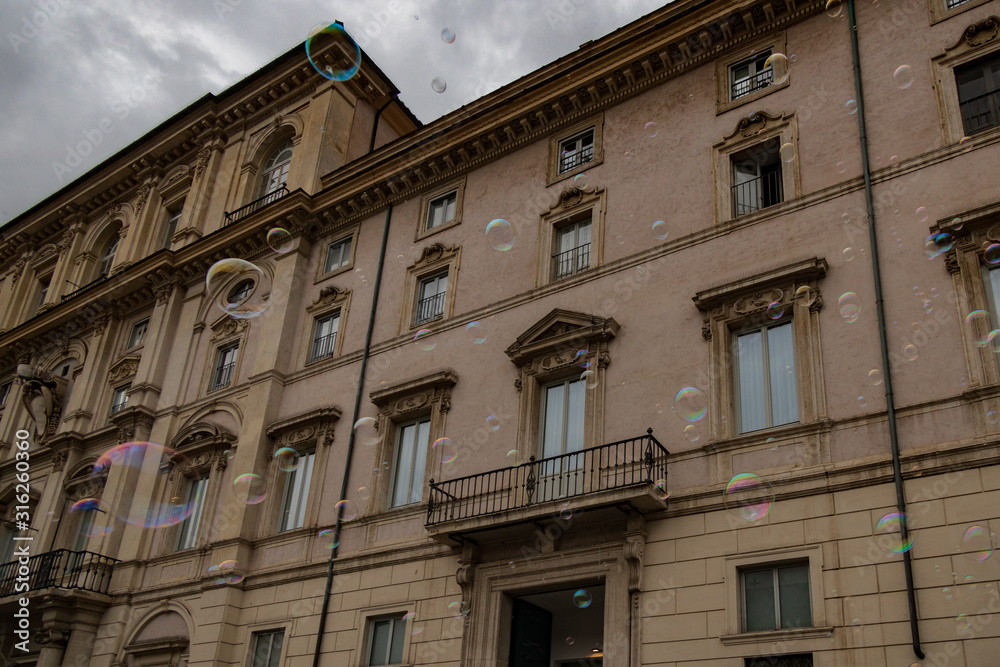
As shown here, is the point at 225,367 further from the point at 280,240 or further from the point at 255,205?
the point at 255,205

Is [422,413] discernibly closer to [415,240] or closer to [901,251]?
[415,240]

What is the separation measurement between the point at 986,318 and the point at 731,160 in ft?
22.2

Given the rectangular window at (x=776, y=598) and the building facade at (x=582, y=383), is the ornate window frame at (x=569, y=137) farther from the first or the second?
the rectangular window at (x=776, y=598)

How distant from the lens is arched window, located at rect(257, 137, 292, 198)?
30938mm

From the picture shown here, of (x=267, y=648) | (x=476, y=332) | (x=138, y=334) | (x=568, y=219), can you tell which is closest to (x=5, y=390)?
(x=138, y=334)

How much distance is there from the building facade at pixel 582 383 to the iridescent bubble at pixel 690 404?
0.05m

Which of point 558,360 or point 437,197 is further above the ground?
point 437,197

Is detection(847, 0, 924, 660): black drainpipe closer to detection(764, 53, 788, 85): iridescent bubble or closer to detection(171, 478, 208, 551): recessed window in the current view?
detection(764, 53, 788, 85): iridescent bubble

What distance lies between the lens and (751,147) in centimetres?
1945

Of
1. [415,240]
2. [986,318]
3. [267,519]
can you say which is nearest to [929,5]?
[986,318]

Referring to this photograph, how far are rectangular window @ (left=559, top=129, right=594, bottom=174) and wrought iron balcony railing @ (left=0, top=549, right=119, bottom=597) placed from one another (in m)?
16.2

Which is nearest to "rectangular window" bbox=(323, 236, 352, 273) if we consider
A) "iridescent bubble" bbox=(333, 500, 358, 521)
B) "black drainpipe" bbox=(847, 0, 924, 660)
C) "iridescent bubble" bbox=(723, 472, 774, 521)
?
"iridescent bubble" bbox=(333, 500, 358, 521)

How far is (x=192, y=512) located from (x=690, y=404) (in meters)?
14.8

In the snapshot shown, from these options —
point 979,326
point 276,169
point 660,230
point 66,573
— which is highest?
point 276,169
